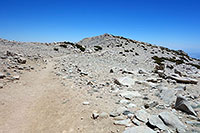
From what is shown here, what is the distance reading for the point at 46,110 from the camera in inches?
225

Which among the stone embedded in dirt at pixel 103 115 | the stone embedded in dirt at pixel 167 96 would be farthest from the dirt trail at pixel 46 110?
the stone embedded in dirt at pixel 167 96

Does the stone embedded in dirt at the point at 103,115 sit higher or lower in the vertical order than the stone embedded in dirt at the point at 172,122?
lower

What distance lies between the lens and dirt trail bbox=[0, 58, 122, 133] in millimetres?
4441

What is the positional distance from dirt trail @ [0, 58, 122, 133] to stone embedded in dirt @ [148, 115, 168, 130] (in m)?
1.13

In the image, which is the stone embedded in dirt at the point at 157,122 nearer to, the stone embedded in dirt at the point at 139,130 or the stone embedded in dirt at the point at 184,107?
the stone embedded in dirt at the point at 139,130

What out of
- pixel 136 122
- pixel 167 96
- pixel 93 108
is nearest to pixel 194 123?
pixel 136 122

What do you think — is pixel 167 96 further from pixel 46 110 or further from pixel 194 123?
pixel 46 110

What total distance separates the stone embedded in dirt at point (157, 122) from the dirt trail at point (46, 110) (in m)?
1.13

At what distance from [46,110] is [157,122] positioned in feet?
15.8

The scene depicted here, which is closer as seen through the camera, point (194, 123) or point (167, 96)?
point (194, 123)

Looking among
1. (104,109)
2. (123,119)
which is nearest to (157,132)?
(123,119)

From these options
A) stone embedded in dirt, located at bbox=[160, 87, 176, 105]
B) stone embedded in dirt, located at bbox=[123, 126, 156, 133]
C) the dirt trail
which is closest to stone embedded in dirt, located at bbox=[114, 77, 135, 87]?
stone embedded in dirt, located at bbox=[160, 87, 176, 105]

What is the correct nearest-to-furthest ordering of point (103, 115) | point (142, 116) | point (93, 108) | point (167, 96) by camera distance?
point (142, 116)
point (103, 115)
point (93, 108)
point (167, 96)

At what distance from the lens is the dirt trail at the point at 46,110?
444cm
